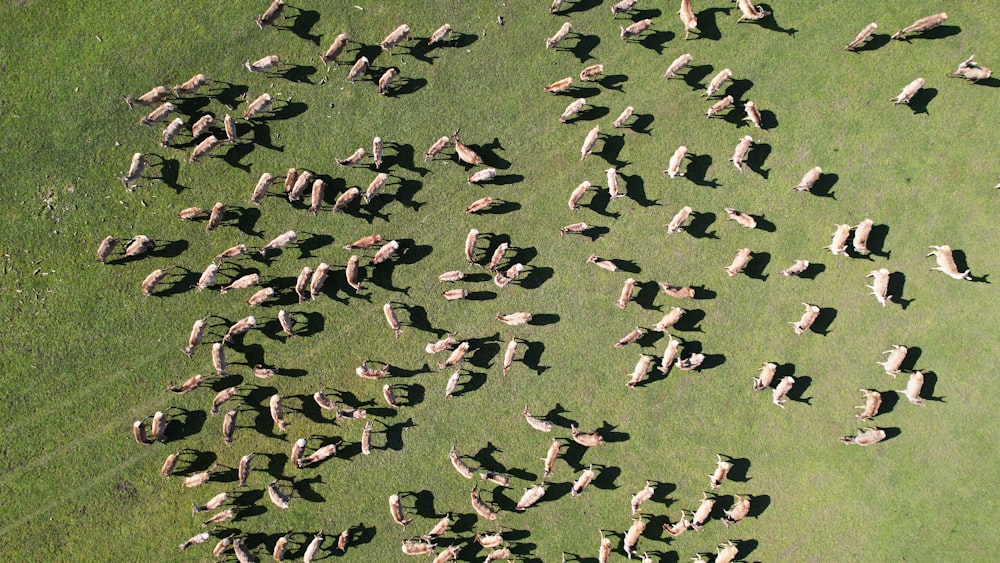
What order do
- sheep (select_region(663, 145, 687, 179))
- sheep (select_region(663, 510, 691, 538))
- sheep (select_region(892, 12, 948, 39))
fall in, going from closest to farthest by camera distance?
sheep (select_region(892, 12, 948, 39)) → sheep (select_region(663, 145, 687, 179)) → sheep (select_region(663, 510, 691, 538))

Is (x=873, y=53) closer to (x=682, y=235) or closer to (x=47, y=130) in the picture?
(x=682, y=235)

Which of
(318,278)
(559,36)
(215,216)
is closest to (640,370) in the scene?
(318,278)

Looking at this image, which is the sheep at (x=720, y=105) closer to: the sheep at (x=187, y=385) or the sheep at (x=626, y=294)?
the sheep at (x=626, y=294)

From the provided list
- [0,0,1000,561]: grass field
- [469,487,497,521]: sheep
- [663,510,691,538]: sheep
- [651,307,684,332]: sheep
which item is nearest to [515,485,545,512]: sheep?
[0,0,1000,561]: grass field

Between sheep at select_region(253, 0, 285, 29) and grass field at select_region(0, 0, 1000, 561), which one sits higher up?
sheep at select_region(253, 0, 285, 29)

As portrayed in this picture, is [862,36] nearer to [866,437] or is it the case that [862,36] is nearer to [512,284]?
[866,437]

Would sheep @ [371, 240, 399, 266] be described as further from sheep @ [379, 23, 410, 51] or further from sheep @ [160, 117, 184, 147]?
sheep @ [160, 117, 184, 147]

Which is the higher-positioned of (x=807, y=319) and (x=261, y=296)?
(x=261, y=296)
